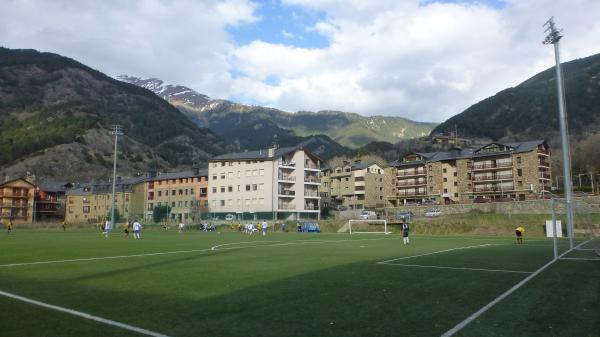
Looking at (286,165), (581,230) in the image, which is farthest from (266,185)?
(581,230)

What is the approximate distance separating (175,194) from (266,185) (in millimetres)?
33193

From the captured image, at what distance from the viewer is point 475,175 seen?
111m

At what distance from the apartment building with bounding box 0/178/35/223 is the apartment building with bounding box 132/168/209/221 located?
27998mm

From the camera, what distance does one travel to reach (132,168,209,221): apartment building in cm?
11846

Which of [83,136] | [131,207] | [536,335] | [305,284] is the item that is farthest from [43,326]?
[83,136]

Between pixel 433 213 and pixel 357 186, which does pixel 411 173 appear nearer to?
pixel 357 186

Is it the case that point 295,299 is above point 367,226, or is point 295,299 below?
below

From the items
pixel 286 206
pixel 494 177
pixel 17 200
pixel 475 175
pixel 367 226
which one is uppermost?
pixel 475 175

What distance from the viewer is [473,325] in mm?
9297

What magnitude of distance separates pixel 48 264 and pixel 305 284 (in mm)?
Answer: 12586

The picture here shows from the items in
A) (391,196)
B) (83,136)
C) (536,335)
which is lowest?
(536,335)

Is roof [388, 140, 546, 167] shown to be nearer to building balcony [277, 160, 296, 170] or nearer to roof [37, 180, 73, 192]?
building balcony [277, 160, 296, 170]

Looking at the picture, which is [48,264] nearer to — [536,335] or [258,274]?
[258,274]

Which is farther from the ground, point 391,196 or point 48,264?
point 391,196
